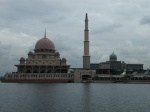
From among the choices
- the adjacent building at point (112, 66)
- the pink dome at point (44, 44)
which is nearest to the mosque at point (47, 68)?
the pink dome at point (44, 44)

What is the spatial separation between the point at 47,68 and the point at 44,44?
9.89 m

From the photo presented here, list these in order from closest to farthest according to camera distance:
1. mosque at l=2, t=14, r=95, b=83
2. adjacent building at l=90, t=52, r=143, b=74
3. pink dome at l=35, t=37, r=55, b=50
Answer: mosque at l=2, t=14, r=95, b=83 < pink dome at l=35, t=37, r=55, b=50 < adjacent building at l=90, t=52, r=143, b=74

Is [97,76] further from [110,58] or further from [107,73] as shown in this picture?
[110,58]

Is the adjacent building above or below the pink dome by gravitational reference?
below

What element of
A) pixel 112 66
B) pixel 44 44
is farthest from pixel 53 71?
pixel 112 66

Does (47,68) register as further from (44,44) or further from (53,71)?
(44,44)

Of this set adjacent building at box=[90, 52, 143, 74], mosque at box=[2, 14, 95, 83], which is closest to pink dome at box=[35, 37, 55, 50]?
mosque at box=[2, 14, 95, 83]

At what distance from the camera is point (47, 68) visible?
126 m

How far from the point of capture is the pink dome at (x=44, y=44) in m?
128

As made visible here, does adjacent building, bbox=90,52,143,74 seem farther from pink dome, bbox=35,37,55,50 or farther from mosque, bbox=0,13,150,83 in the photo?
pink dome, bbox=35,37,55,50

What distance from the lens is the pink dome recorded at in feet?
420

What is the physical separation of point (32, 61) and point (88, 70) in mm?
22720

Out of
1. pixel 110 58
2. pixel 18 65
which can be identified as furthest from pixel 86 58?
pixel 110 58

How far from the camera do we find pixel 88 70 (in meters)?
120
